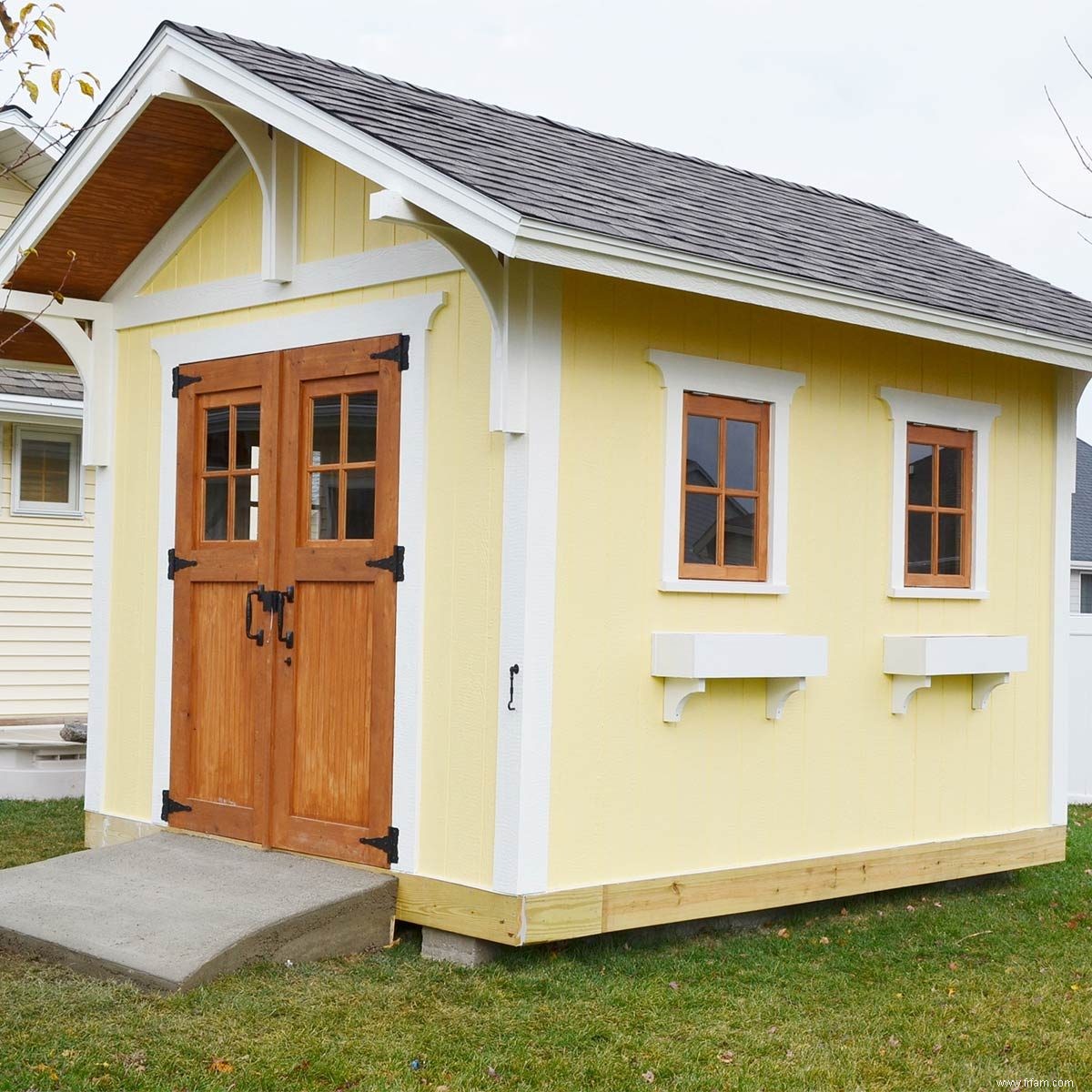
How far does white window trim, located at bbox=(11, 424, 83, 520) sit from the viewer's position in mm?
13219

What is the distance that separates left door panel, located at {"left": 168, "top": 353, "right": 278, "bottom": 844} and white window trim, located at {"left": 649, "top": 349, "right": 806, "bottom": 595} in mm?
1925

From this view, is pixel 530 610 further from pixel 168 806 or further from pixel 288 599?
pixel 168 806

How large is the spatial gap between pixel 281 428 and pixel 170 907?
227 centimetres

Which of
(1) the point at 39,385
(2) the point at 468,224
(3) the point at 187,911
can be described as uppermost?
(1) the point at 39,385

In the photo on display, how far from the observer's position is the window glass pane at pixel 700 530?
7039 mm

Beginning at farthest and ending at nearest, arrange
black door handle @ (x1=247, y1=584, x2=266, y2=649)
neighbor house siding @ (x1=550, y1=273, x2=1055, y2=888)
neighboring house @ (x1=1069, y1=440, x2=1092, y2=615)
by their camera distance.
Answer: neighboring house @ (x1=1069, y1=440, x2=1092, y2=615), black door handle @ (x1=247, y1=584, x2=266, y2=649), neighbor house siding @ (x1=550, y1=273, x2=1055, y2=888)

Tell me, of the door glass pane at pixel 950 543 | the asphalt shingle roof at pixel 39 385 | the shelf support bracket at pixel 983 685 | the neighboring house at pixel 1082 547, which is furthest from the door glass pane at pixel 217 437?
the neighboring house at pixel 1082 547

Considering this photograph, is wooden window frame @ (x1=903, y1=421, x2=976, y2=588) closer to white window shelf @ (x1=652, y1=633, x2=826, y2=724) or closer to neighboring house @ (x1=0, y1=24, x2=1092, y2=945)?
neighboring house @ (x1=0, y1=24, x2=1092, y2=945)

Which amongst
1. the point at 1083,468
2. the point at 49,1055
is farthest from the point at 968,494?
the point at 1083,468

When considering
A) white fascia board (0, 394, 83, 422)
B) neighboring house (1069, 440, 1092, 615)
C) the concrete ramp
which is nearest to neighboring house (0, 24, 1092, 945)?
the concrete ramp

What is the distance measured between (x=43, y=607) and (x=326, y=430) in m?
6.88

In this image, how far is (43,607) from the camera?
1334 centimetres

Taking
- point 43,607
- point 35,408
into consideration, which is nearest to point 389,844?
point 35,408

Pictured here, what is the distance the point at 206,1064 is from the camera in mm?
5129
